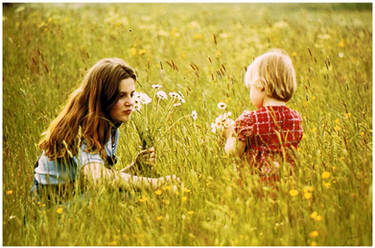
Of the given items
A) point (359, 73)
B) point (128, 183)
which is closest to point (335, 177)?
point (128, 183)

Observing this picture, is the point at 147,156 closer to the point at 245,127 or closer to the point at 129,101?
the point at 129,101

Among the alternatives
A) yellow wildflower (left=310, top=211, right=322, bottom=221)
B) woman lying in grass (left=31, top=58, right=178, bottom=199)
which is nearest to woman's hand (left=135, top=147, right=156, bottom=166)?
woman lying in grass (left=31, top=58, right=178, bottom=199)

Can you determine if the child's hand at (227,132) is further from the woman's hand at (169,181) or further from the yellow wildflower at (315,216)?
the yellow wildflower at (315,216)

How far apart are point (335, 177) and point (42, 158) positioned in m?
1.56

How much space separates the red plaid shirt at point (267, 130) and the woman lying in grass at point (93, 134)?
473mm

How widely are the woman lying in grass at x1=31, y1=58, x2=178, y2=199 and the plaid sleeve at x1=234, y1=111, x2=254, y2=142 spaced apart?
0.44 meters

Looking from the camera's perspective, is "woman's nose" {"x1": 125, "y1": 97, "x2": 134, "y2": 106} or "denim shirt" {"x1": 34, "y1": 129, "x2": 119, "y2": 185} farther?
"woman's nose" {"x1": 125, "y1": 97, "x2": 134, "y2": 106}

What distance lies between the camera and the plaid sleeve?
2.28 m

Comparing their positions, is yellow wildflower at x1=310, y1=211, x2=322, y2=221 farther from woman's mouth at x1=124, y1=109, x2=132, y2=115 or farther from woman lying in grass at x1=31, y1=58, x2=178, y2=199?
woman's mouth at x1=124, y1=109, x2=132, y2=115

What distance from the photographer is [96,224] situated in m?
2.07

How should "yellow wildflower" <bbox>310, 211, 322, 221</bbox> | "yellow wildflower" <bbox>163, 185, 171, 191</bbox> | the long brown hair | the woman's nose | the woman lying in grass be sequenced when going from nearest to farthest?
1. "yellow wildflower" <bbox>310, 211, 322, 221</bbox>
2. "yellow wildflower" <bbox>163, 185, 171, 191</bbox>
3. the woman lying in grass
4. the long brown hair
5. the woman's nose

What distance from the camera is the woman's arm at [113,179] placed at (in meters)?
2.21

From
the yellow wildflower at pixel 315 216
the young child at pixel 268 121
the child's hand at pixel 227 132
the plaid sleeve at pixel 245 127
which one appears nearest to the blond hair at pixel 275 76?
the young child at pixel 268 121

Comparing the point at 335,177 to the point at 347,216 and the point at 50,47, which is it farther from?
the point at 50,47
